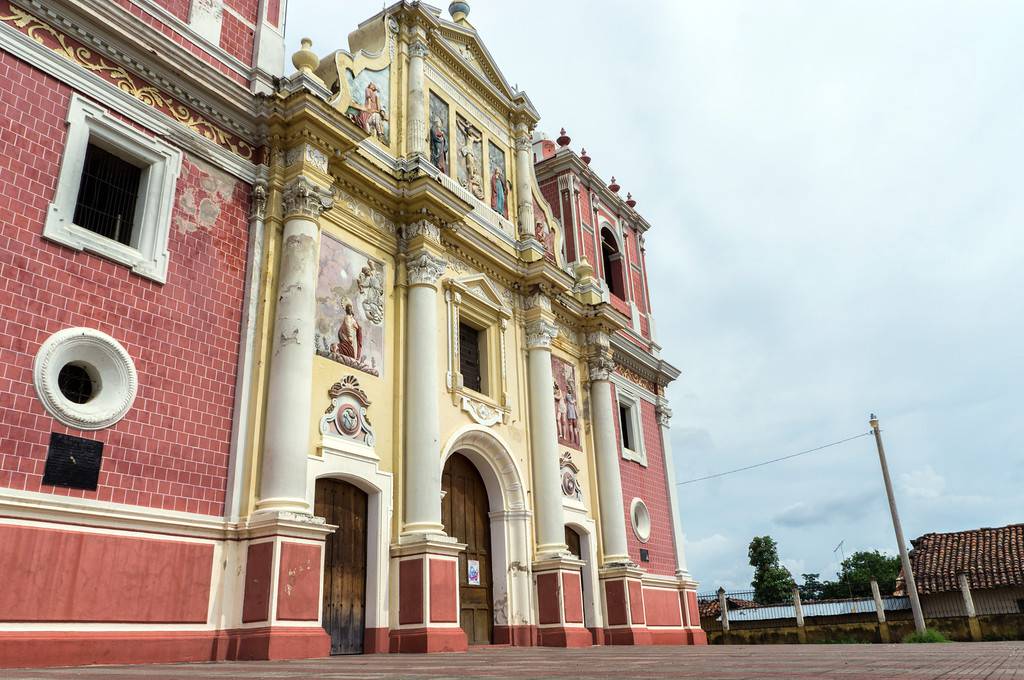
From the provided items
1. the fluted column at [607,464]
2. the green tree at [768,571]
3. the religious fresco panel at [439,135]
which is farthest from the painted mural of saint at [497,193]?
the green tree at [768,571]

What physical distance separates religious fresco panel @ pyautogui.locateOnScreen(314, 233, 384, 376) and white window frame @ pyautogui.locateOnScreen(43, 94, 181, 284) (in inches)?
91.6

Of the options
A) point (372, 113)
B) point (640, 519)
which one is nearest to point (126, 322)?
point (372, 113)

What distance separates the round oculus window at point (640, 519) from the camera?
59.0 ft

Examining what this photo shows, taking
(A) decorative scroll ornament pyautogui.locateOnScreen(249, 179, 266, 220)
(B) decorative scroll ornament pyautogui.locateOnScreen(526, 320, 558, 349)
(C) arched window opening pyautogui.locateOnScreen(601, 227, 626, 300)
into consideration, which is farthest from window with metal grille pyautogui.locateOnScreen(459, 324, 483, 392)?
(C) arched window opening pyautogui.locateOnScreen(601, 227, 626, 300)

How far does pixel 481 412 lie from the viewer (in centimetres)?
1373

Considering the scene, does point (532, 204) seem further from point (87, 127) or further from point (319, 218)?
point (87, 127)

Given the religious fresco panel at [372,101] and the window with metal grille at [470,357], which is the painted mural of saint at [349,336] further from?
the religious fresco panel at [372,101]

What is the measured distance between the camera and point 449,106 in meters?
15.3

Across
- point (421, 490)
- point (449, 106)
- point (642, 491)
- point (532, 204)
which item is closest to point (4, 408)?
point (421, 490)

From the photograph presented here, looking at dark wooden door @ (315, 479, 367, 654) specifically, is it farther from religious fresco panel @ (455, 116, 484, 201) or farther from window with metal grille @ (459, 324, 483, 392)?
religious fresco panel @ (455, 116, 484, 201)

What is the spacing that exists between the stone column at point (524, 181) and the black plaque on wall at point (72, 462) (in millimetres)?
10287

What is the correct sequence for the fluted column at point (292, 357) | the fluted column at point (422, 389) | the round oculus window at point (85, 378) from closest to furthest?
1. the round oculus window at point (85, 378)
2. the fluted column at point (292, 357)
3. the fluted column at point (422, 389)

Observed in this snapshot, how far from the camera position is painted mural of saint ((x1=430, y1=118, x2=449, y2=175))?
47.0 feet

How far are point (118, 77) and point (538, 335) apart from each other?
8.90m
